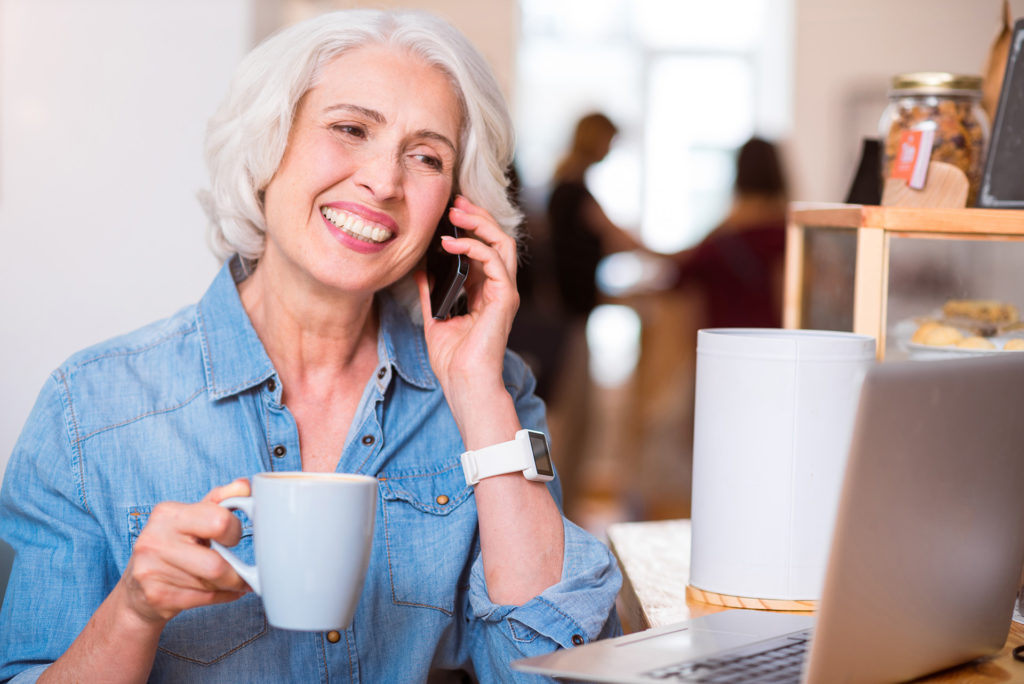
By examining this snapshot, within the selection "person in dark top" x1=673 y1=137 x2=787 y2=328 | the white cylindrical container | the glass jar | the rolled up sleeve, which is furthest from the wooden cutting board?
"person in dark top" x1=673 y1=137 x2=787 y2=328

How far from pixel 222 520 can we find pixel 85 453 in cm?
38

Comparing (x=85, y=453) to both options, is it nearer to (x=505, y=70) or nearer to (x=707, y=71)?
(x=505, y=70)

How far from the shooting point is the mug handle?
77 cm

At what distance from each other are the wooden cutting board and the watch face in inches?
22.1

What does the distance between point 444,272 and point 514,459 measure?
0.30 m

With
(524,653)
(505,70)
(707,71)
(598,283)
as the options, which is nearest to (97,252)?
(524,653)

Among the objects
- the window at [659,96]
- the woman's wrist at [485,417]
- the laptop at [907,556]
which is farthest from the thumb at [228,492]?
the window at [659,96]

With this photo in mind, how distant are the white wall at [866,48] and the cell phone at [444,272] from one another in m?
4.60

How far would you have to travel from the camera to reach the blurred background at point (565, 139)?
65.0 inches

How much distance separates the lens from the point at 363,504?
2.48 feet

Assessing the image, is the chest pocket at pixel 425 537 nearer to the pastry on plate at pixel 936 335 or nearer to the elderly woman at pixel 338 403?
the elderly woman at pixel 338 403

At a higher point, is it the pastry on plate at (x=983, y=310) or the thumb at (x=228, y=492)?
the pastry on plate at (x=983, y=310)

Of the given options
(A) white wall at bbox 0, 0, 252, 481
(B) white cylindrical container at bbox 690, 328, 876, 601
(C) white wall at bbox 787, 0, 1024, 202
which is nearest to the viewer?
(B) white cylindrical container at bbox 690, 328, 876, 601

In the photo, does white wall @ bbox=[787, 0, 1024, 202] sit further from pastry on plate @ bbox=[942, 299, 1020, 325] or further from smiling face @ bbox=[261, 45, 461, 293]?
smiling face @ bbox=[261, 45, 461, 293]
